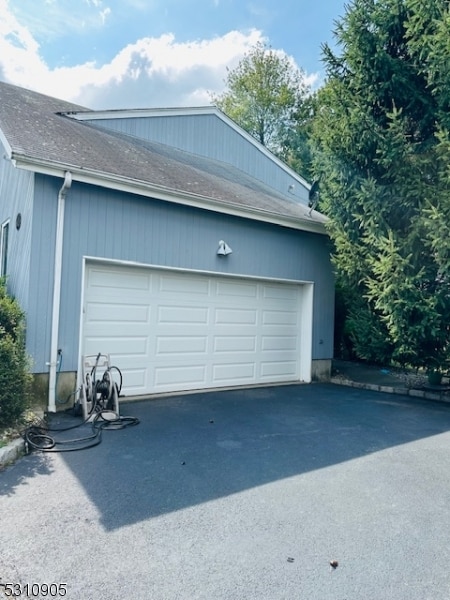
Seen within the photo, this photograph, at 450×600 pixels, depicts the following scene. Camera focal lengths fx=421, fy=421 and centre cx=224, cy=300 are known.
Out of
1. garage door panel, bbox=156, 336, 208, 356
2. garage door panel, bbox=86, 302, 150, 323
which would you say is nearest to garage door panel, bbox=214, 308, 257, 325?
garage door panel, bbox=156, 336, 208, 356

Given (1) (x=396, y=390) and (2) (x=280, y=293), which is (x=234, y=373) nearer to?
(2) (x=280, y=293)

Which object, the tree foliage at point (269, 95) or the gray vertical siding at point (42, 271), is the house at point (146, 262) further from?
the tree foliage at point (269, 95)

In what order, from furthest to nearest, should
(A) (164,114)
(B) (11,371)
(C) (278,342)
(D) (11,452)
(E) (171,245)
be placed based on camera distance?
(A) (164,114)
(C) (278,342)
(E) (171,245)
(B) (11,371)
(D) (11,452)

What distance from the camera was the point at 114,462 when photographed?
406 cm

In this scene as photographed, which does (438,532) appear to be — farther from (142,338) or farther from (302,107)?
(302,107)

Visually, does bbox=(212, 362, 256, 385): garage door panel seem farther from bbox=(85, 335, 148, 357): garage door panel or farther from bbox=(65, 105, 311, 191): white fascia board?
bbox=(65, 105, 311, 191): white fascia board

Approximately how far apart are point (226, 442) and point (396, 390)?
489cm

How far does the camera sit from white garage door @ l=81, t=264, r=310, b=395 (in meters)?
6.61

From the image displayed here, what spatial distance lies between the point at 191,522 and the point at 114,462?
138 cm

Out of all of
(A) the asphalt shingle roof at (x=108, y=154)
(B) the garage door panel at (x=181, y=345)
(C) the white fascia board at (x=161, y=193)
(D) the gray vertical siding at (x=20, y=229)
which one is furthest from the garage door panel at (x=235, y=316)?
(D) the gray vertical siding at (x=20, y=229)

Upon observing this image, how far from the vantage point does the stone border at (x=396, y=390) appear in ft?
25.5

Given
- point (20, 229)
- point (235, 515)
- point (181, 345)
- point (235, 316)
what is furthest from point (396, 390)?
point (20, 229)

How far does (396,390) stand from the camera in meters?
8.31

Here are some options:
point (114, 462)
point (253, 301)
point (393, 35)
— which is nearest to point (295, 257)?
point (253, 301)
